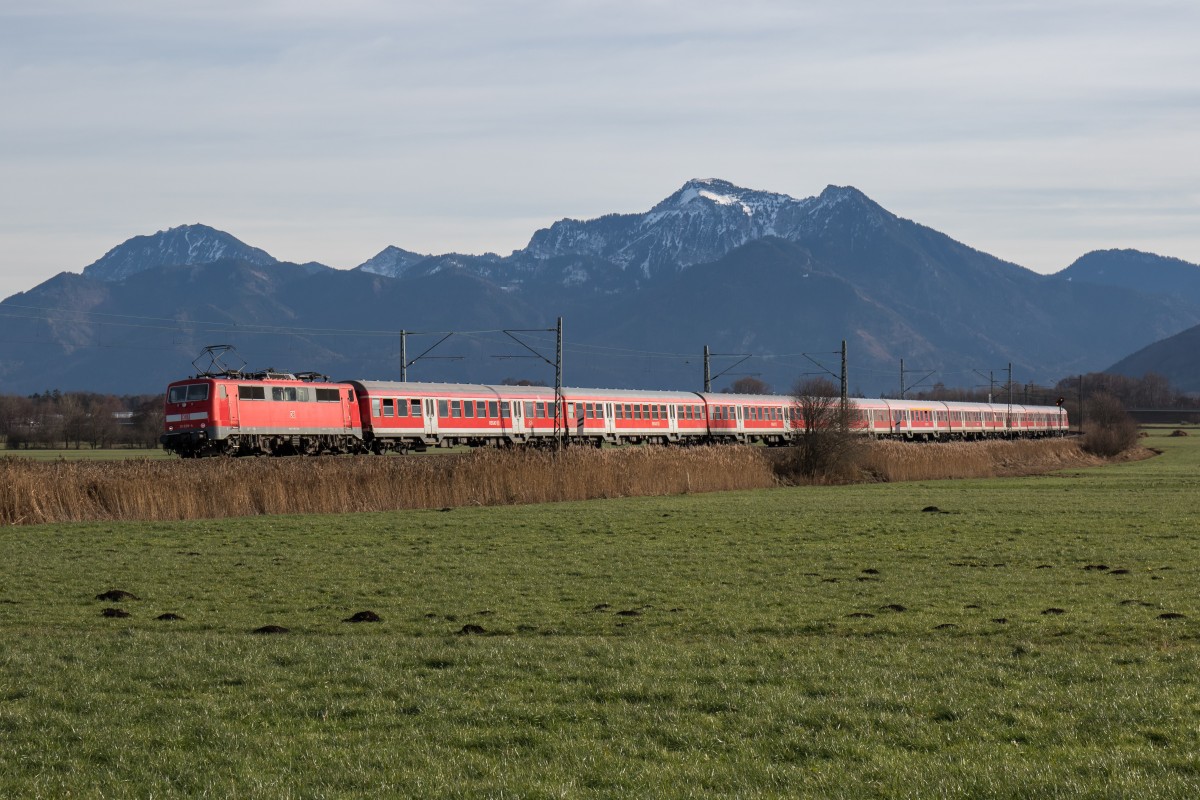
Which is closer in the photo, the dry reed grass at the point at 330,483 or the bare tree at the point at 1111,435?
the dry reed grass at the point at 330,483

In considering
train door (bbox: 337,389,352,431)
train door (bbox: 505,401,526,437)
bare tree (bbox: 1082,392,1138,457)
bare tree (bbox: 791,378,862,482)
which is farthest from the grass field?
bare tree (bbox: 1082,392,1138,457)

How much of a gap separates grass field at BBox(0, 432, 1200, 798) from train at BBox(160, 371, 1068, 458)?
91.8 feet

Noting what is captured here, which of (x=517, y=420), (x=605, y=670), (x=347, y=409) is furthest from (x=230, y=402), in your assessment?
(x=605, y=670)

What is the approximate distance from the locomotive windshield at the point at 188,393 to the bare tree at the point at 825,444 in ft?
77.7

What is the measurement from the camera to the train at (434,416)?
5341 centimetres

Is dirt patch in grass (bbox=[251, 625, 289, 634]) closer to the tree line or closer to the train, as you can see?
the train

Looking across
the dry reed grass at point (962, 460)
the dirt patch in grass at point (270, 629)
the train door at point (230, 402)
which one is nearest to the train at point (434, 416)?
the train door at point (230, 402)

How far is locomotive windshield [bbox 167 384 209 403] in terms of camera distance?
52.7 m

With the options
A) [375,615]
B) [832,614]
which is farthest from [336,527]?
[832,614]

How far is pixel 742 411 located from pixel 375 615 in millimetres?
68303

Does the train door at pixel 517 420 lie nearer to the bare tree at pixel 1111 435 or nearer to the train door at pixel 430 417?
the train door at pixel 430 417

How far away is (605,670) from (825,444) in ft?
148

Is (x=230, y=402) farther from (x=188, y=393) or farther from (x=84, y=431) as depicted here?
(x=84, y=431)

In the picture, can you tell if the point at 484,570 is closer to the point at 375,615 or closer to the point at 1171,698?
the point at 375,615
